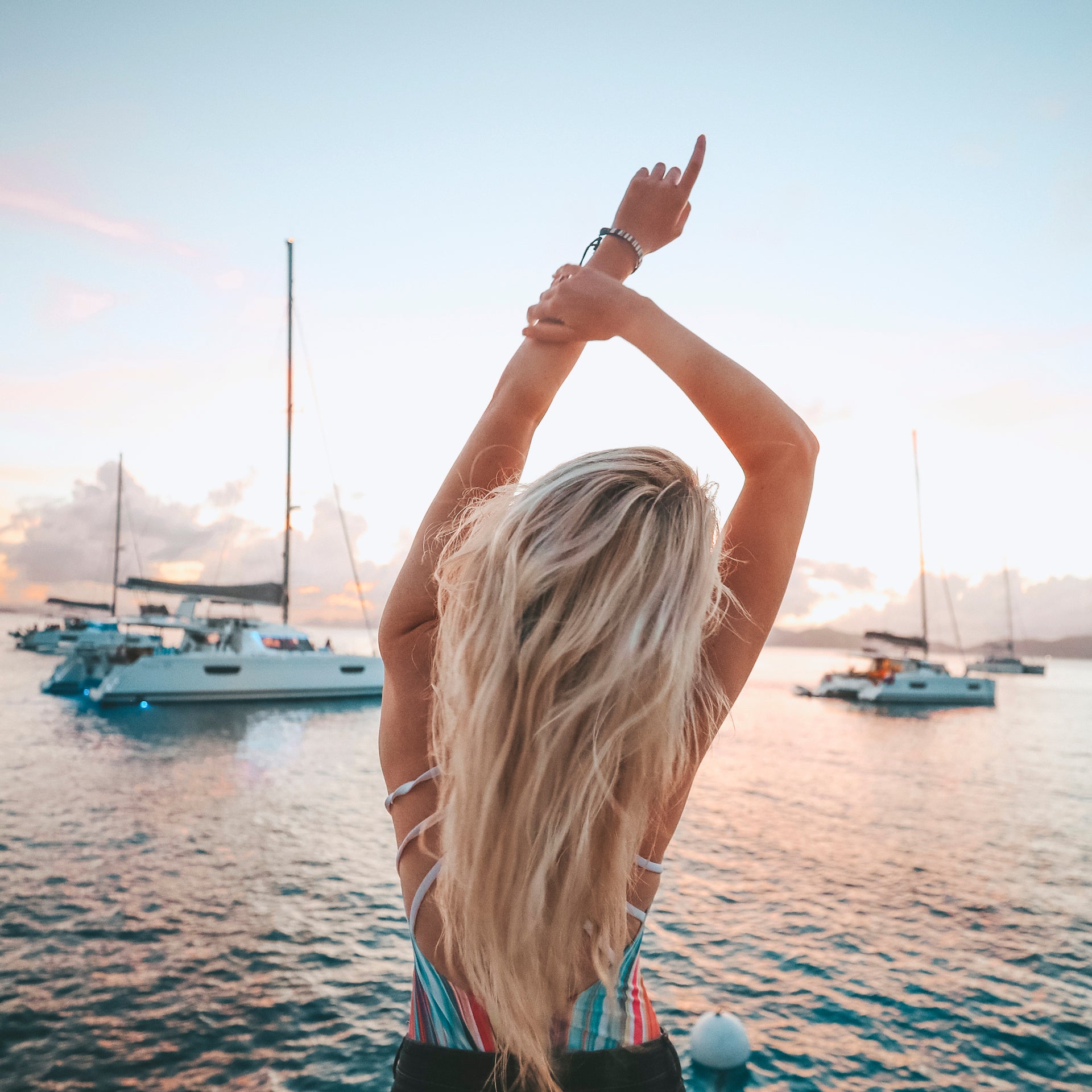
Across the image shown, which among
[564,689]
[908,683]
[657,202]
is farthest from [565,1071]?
[908,683]

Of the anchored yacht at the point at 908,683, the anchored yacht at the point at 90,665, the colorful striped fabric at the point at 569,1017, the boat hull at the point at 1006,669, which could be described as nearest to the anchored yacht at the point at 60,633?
the anchored yacht at the point at 90,665

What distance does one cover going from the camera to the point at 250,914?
8172 mm

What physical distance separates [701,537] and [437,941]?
0.76 meters

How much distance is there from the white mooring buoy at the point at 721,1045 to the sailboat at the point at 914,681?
3822 cm

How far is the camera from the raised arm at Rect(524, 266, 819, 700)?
3.65 ft

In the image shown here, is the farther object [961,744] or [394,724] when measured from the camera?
[961,744]

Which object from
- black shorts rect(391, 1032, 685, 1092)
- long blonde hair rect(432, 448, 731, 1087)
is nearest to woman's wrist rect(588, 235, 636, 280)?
long blonde hair rect(432, 448, 731, 1087)

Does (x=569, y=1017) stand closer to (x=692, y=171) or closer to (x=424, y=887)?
(x=424, y=887)

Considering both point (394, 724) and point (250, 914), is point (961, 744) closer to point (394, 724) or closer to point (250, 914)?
point (250, 914)

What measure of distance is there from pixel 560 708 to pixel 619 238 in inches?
38.3

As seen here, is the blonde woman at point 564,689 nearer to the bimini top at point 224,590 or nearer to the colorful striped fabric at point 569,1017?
the colorful striped fabric at point 569,1017

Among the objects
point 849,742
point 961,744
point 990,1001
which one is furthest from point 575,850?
point 961,744

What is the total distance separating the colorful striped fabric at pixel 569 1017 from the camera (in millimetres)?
1080

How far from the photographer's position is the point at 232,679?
81.6ft
